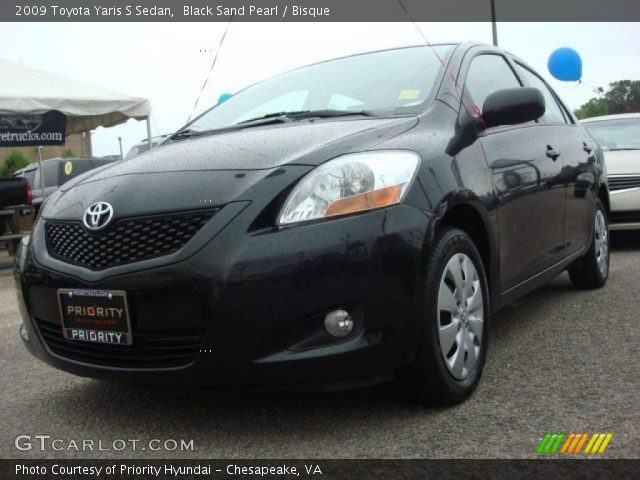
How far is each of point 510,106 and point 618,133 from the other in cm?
513

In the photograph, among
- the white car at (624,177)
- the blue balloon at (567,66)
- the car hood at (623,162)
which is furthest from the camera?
the blue balloon at (567,66)

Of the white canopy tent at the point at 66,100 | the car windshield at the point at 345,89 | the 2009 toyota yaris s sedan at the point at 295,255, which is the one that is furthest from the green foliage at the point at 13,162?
the 2009 toyota yaris s sedan at the point at 295,255

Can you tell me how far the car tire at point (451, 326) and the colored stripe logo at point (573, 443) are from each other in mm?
394

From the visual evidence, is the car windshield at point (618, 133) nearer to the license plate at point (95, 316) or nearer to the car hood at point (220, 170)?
the car hood at point (220, 170)

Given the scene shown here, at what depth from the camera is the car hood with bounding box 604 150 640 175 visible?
678cm

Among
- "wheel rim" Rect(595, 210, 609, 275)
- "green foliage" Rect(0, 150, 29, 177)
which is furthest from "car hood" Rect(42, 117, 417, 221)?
"green foliage" Rect(0, 150, 29, 177)

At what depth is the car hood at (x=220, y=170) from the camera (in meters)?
2.32

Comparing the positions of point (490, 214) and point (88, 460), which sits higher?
point (490, 214)

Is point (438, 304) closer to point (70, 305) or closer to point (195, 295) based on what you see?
point (195, 295)

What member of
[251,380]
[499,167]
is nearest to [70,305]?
[251,380]

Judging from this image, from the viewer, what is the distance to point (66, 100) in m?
9.26

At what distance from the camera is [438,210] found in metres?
2.48

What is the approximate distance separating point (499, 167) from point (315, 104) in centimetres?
93

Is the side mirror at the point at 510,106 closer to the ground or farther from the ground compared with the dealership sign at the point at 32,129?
farther from the ground
